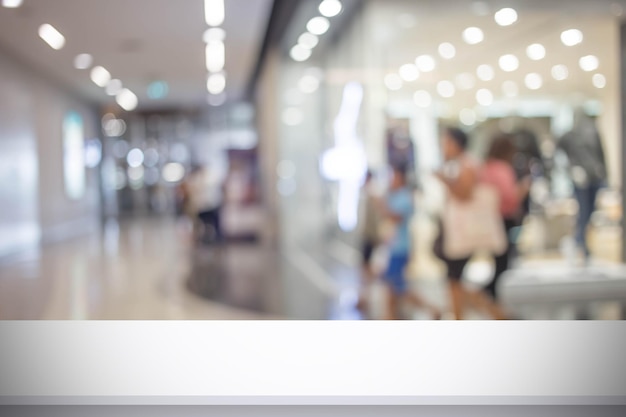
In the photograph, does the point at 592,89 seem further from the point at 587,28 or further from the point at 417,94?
the point at 417,94

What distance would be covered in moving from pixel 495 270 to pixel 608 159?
277cm

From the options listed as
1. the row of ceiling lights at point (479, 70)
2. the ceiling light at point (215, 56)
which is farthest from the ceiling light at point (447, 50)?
the ceiling light at point (215, 56)

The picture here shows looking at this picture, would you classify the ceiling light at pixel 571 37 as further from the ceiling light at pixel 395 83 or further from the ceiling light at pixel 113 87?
the ceiling light at pixel 113 87

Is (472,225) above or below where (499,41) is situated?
below

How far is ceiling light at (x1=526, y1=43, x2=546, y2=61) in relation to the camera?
8.45 metres

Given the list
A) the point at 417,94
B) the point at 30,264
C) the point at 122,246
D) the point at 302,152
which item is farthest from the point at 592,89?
the point at 122,246

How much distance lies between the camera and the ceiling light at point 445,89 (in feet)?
28.3

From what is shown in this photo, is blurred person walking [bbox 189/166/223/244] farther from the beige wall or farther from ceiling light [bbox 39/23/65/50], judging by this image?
ceiling light [bbox 39/23/65/50]

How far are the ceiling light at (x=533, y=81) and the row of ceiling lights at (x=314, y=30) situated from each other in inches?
90.5

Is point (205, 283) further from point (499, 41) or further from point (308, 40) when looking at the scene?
point (499, 41)

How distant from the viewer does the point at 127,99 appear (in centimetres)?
2281

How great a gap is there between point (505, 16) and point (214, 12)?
3.14 m

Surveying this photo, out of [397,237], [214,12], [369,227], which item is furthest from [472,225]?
[214,12]

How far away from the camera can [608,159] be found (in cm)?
809
